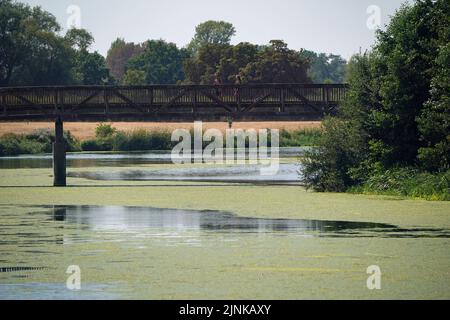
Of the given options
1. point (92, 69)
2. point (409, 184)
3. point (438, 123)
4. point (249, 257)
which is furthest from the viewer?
point (92, 69)

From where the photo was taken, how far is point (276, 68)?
13938 centimetres

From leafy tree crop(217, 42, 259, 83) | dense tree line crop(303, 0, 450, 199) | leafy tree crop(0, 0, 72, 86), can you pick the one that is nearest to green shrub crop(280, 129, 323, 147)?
leafy tree crop(217, 42, 259, 83)

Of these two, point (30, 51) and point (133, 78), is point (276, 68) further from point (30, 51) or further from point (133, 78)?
point (133, 78)

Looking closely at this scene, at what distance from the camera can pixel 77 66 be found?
173m

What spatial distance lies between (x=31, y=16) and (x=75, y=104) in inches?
3777

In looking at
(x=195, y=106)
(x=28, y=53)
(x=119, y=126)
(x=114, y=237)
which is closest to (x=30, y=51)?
(x=28, y=53)

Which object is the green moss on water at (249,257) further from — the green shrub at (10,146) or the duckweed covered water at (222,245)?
the green shrub at (10,146)

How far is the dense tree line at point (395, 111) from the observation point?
144 ft

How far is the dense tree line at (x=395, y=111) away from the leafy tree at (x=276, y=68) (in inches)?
3412

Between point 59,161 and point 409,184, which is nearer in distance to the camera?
point 409,184

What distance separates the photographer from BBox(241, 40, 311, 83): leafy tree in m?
137

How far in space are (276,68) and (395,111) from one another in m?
93.4

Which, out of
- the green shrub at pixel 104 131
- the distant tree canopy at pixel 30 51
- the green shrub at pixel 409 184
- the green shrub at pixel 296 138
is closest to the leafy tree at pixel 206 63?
the distant tree canopy at pixel 30 51

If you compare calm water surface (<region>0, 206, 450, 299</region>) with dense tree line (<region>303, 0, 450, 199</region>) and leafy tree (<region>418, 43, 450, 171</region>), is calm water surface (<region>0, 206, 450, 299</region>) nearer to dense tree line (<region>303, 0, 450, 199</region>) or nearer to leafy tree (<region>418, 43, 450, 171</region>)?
leafy tree (<region>418, 43, 450, 171</region>)
